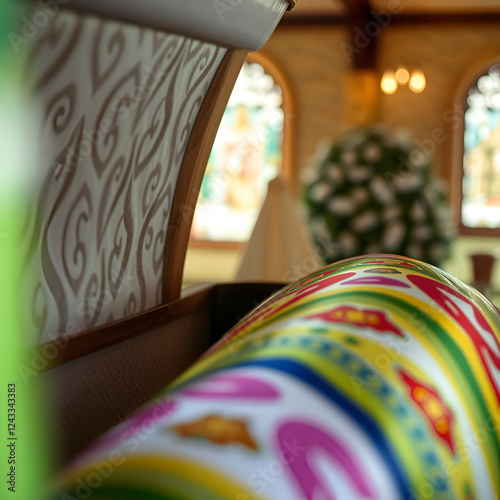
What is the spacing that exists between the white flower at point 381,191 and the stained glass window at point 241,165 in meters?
6.03

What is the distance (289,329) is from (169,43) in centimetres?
18

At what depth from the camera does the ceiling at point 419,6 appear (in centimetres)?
687

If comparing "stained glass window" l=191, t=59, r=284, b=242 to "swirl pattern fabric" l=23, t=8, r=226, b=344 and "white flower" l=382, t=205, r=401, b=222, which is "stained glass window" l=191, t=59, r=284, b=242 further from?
"swirl pattern fabric" l=23, t=8, r=226, b=344

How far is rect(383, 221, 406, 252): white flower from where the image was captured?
192 cm

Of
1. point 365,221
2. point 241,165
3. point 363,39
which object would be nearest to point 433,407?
point 365,221

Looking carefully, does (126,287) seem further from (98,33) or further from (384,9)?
(384,9)

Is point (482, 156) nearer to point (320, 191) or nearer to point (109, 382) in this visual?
point (320, 191)

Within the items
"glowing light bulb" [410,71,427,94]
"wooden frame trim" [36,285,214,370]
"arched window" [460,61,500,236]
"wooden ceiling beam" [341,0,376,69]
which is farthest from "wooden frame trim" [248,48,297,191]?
"wooden frame trim" [36,285,214,370]

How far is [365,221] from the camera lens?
6.33 feet

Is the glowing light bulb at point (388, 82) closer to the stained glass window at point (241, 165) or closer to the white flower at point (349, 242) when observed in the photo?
the stained glass window at point (241, 165)

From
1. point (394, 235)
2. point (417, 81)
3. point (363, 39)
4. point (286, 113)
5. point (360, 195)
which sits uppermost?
point (363, 39)

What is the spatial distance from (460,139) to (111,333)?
7410 millimetres

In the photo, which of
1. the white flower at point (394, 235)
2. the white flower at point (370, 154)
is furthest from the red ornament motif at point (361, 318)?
the white flower at point (370, 154)

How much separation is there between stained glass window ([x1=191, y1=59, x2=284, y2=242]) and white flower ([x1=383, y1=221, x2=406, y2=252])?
6.03 metres
